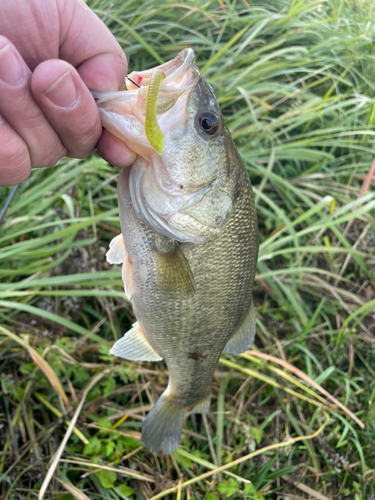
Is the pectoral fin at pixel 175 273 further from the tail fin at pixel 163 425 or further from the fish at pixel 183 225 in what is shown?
the tail fin at pixel 163 425

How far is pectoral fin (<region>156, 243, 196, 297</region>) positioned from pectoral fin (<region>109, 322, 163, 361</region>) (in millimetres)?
293

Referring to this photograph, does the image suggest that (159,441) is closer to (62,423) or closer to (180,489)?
(180,489)

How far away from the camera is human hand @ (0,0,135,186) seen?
812 mm

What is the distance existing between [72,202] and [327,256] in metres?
1.86

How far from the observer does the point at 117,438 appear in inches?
71.4

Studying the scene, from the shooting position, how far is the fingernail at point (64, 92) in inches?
32.0

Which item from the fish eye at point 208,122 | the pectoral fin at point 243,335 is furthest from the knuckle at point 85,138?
the pectoral fin at point 243,335

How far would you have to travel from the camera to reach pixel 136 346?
4.48 ft

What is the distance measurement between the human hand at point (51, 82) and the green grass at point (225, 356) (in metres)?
0.73

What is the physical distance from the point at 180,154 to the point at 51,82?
14.8 inches

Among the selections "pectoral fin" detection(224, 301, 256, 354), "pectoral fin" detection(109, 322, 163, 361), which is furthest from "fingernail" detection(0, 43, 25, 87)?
"pectoral fin" detection(224, 301, 256, 354)

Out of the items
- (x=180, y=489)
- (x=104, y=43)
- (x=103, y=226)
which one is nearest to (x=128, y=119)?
(x=104, y=43)

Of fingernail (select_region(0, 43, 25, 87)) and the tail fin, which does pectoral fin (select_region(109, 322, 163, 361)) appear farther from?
fingernail (select_region(0, 43, 25, 87))

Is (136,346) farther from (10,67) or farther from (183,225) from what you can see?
(10,67)
